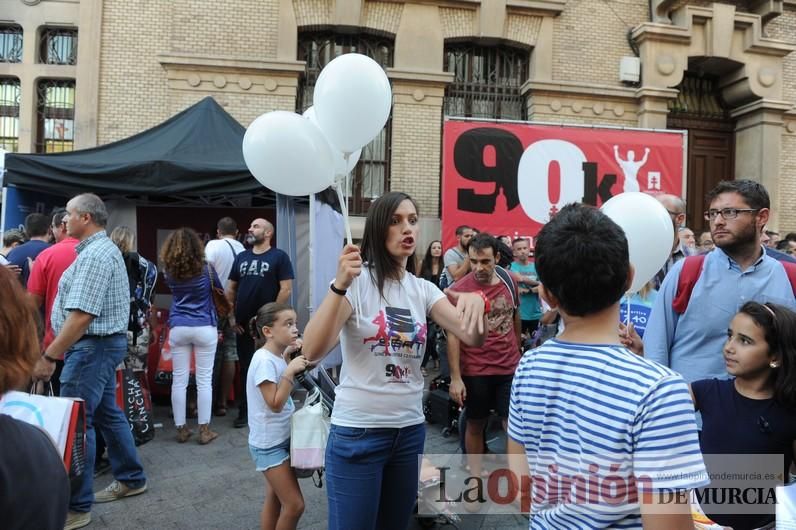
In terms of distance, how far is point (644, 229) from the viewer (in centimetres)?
281

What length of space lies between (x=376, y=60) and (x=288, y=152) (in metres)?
9.78

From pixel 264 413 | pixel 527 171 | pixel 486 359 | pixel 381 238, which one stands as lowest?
pixel 264 413

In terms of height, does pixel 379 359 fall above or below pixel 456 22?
below

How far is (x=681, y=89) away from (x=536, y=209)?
645 centimetres

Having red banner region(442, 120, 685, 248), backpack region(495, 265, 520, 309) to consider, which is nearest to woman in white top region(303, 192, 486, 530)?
backpack region(495, 265, 520, 309)

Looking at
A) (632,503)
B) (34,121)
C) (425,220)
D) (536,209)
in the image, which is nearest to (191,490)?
(632,503)

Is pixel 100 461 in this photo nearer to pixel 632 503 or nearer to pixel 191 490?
pixel 191 490

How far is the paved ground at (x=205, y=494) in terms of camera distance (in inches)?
146

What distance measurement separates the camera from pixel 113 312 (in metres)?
3.76

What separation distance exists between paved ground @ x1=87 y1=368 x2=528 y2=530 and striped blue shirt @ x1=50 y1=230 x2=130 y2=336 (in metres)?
1.24

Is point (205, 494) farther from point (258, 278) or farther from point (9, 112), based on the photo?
point (9, 112)

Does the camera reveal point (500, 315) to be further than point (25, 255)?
No

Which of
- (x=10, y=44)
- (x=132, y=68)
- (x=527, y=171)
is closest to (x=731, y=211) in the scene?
(x=527, y=171)

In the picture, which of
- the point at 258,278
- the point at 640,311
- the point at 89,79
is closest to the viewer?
the point at 640,311
